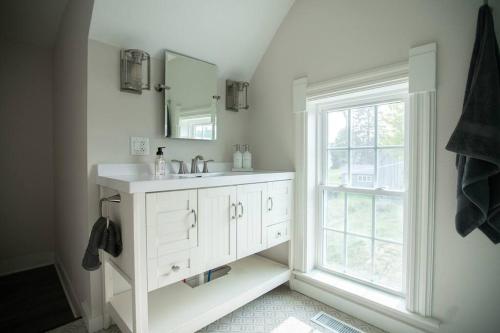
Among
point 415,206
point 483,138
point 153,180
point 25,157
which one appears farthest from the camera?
point 25,157

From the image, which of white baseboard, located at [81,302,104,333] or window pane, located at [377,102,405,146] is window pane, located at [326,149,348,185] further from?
white baseboard, located at [81,302,104,333]

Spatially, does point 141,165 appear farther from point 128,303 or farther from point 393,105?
point 393,105

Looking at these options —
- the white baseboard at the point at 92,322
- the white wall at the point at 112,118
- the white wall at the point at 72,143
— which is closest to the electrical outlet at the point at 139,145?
the white wall at the point at 112,118

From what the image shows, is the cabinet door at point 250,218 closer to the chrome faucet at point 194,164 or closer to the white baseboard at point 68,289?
the chrome faucet at point 194,164

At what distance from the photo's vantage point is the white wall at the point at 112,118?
5.01ft

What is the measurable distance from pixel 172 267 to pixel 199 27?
1.63 metres

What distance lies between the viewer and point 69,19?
1963mm

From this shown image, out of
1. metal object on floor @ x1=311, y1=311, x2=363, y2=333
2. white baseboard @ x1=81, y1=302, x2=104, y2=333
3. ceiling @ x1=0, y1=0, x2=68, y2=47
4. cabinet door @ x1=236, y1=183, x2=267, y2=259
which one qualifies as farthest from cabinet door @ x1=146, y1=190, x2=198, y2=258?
ceiling @ x1=0, y1=0, x2=68, y2=47

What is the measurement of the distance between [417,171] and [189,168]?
1.56 m

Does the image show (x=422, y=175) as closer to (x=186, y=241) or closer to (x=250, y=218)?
(x=250, y=218)

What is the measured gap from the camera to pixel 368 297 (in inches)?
65.1

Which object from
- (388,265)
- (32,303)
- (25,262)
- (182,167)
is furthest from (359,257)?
(25,262)

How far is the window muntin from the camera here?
1.68 m

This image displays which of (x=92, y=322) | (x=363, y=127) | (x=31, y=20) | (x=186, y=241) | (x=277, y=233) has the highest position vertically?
(x=31, y=20)
